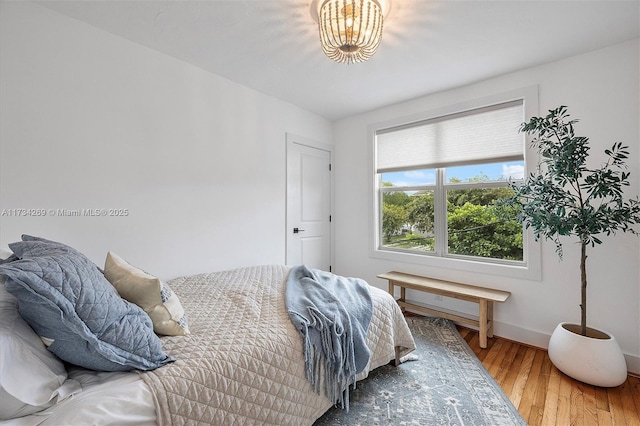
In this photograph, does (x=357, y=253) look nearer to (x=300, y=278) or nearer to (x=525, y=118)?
(x=300, y=278)

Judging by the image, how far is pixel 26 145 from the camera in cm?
182

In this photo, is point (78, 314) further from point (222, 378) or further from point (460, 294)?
point (460, 294)

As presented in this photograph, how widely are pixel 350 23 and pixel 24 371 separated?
2064mm

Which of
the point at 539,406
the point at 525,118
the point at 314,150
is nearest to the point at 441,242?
the point at 525,118

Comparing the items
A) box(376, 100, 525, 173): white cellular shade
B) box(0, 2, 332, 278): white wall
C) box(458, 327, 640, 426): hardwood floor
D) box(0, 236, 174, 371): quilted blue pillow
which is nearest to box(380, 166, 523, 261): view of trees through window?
box(376, 100, 525, 173): white cellular shade

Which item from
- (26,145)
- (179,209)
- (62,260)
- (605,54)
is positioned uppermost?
(605,54)

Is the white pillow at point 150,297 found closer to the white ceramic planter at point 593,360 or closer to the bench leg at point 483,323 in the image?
the bench leg at point 483,323

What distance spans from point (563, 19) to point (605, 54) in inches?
27.7

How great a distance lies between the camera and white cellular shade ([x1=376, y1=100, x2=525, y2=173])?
275 cm

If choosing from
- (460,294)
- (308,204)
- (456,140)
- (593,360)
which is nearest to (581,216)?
(593,360)

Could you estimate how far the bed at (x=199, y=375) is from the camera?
3.03 feet

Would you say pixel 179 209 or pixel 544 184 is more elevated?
pixel 544 184

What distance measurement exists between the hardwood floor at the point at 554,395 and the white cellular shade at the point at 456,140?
1.82 m

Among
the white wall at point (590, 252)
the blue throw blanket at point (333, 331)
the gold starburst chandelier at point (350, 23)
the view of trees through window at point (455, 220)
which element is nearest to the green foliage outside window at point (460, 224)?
the view of trees through window at point (455, 220)
